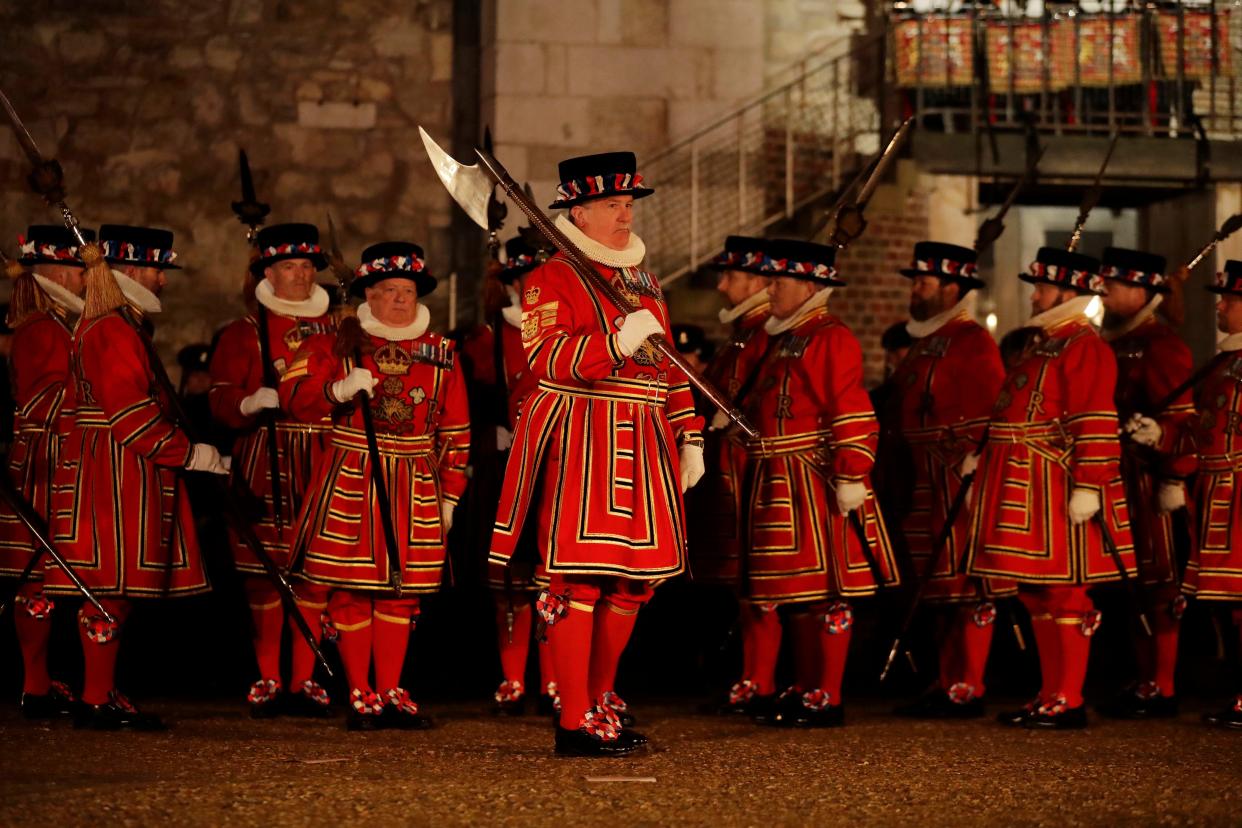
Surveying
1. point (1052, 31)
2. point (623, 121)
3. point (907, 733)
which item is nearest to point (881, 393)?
point (907, 733)

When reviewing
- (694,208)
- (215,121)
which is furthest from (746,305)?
(215,121)

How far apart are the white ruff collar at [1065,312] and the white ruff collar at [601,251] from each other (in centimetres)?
189

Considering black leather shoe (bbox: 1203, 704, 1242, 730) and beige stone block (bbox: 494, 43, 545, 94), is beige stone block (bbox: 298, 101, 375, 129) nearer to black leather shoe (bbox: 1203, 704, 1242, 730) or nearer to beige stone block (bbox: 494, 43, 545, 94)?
beige stone block (bbox: 494, 43, 545, 94)

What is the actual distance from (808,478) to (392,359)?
1.60 metres

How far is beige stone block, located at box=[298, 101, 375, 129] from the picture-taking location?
12.5 m

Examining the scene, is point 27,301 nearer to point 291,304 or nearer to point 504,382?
point 291,304

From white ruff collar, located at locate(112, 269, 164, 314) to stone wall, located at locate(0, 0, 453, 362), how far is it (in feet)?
17.0

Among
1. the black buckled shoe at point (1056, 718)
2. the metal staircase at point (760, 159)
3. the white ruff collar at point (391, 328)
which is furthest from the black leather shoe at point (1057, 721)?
the metal staircase at point (760, 159)

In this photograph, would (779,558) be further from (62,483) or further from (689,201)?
(689,201)

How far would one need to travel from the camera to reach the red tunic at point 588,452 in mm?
5938

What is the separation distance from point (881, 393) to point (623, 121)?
4563 mm

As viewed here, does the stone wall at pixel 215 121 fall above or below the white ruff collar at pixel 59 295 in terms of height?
above

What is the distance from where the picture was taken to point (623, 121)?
12.5 metres

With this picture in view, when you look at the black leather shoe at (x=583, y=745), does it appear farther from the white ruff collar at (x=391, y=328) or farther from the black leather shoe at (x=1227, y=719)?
the black leather shoe at (x=1227, y=719)
